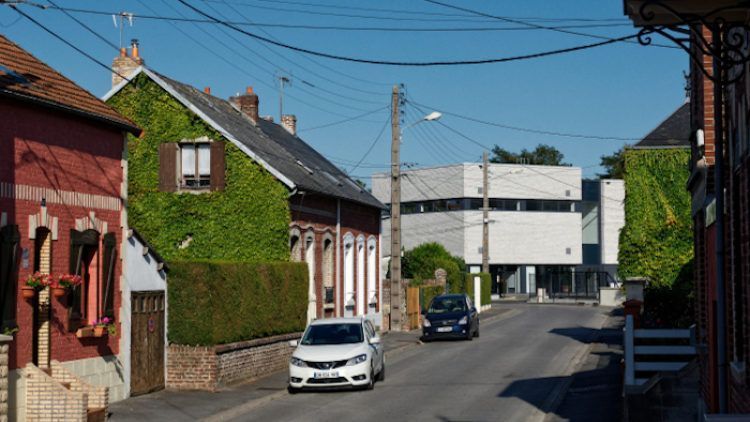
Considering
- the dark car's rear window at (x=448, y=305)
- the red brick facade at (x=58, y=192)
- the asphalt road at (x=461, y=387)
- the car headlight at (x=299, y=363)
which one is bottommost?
the asphalt road at (x=461, y=387)

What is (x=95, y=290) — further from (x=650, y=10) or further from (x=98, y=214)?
(x=650, y=10)

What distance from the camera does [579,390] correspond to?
75.4ft

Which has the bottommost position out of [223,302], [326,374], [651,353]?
[326,374]

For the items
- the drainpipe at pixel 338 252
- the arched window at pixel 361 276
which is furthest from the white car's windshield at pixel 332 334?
the arched window at pixel 361 276

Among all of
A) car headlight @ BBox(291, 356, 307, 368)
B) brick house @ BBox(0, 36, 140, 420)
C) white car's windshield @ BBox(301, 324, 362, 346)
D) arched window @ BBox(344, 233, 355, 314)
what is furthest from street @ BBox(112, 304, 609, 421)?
arched window @ BBox(344, 233, 355, 314)

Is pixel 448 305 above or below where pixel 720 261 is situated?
below

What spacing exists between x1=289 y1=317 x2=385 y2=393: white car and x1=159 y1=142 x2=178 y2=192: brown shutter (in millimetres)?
11186

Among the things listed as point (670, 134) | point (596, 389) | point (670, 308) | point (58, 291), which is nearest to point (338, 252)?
point (670, 308)

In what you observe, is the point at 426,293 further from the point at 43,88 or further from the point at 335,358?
the point at 43,88

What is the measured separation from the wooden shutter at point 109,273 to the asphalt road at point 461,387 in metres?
3.37

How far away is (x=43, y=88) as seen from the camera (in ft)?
63.8

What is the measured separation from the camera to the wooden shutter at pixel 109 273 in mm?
21031

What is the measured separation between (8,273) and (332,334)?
28.3ft

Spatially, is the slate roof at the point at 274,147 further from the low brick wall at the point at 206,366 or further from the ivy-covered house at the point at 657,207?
the ivy-covered house at the point at 657,207
